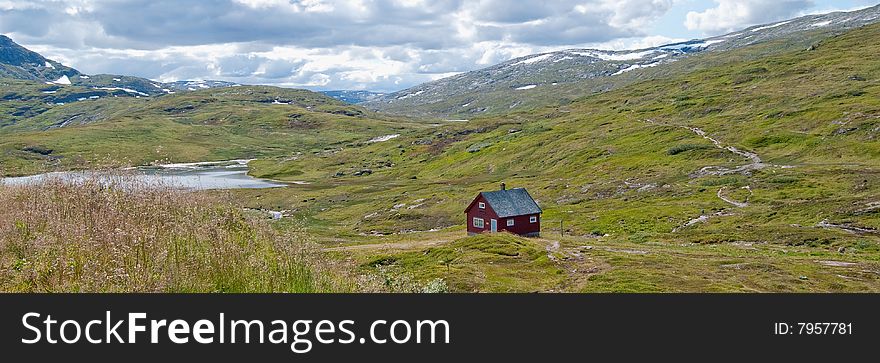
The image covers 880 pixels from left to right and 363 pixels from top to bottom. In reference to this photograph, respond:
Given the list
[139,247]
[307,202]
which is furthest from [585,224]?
[139,247]

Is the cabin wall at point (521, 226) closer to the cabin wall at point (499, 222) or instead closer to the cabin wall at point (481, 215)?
the cabin wall at point (499, 222)

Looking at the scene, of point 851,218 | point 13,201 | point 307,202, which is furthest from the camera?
point 307,202

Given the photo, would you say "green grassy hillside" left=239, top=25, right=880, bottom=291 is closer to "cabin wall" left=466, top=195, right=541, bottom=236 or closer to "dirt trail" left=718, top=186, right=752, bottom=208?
"dirt trail" left=718, top=186, right=752, bottom=208

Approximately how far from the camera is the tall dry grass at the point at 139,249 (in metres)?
9.48

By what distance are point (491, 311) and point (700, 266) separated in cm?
5113

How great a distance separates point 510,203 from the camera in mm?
84500

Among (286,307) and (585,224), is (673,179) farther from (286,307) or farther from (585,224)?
(286,307)

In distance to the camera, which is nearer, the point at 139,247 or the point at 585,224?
the point at 139,247

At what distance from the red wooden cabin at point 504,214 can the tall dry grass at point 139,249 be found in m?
68.6

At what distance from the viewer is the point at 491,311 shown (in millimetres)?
8242

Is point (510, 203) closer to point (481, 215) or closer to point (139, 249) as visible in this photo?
point (481, 215)

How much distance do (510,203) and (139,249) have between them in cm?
7556

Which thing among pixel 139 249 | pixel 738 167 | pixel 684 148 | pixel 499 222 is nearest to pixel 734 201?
pixel 738 167

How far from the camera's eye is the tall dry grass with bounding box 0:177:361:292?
9.48 meters
